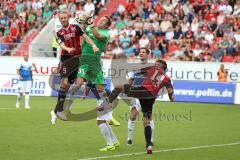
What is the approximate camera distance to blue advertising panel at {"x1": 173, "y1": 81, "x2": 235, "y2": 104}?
31.5 metres

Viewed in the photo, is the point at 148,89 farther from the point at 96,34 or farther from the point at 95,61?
the point at 95,61

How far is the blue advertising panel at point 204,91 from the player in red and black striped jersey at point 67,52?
1410 centimetres

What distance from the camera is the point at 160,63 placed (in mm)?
15055

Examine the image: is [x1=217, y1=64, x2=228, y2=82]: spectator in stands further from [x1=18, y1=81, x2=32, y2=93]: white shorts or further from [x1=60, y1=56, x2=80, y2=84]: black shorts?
[x1=60, y1=56, x2=80, y2=84]: black shorts

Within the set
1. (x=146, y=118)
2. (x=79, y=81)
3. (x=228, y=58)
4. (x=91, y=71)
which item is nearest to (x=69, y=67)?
(x=79, y=81)

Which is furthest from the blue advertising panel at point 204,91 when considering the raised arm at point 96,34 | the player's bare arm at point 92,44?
the player's bare arm at point 92,44

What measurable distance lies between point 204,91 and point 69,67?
14.8 metres

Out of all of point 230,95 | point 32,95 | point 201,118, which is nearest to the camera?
point 201,118

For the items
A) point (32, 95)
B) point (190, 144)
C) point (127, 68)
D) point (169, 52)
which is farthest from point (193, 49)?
point (190, 144)

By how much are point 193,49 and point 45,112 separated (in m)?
12.6

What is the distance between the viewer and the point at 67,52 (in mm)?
17688

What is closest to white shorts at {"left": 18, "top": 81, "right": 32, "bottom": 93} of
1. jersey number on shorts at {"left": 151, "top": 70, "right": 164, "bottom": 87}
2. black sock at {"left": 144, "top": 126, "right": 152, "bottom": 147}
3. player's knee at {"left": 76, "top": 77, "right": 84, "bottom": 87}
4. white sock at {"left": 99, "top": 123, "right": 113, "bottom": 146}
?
player's knee at {"left": 76, "top": 77, "right": 84, "bottom": 87}

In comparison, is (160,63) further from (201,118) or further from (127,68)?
(127,68)

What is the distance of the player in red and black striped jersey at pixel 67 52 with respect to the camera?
1725cm
